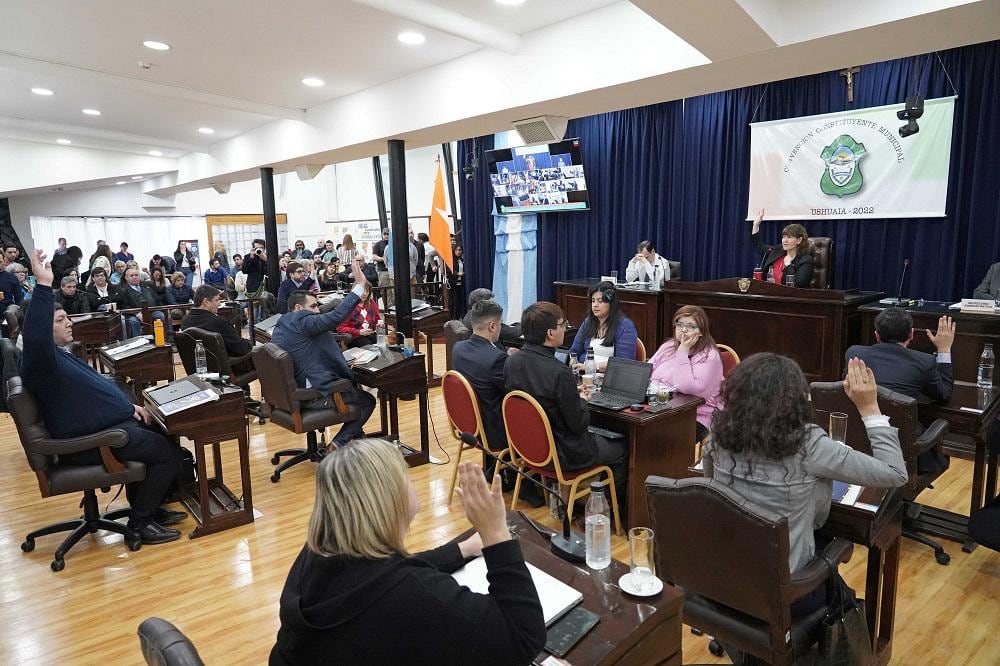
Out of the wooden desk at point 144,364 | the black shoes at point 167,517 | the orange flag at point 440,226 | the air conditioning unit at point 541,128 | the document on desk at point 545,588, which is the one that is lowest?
the black shoes at point 167,517

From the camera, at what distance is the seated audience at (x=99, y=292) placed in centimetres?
789

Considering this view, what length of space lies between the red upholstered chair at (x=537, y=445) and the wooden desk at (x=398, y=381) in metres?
1.36

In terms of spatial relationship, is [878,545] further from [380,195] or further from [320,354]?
[380,195]

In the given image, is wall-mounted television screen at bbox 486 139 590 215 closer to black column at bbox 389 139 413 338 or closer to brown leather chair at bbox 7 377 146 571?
black column at bbox 389 139 413 338

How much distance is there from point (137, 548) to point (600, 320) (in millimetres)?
3078

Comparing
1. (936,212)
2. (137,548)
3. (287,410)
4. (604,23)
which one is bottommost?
(137,548)

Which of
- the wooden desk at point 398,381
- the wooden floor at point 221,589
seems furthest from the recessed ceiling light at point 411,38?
the wooden floor at point 221,589

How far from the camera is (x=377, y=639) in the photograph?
3.68 feet

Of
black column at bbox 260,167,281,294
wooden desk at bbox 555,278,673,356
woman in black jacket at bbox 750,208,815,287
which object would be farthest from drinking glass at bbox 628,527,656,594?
black column at bbox 260,167,281,294

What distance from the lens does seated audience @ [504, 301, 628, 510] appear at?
2994mm

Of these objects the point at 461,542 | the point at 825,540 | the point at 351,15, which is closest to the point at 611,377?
the point at 825,540

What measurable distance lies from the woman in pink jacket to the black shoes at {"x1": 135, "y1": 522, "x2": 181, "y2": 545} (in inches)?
116

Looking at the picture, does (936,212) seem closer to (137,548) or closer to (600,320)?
(600,320)

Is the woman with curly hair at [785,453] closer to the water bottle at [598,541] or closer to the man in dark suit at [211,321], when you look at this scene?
the water bottle at [598,541]
